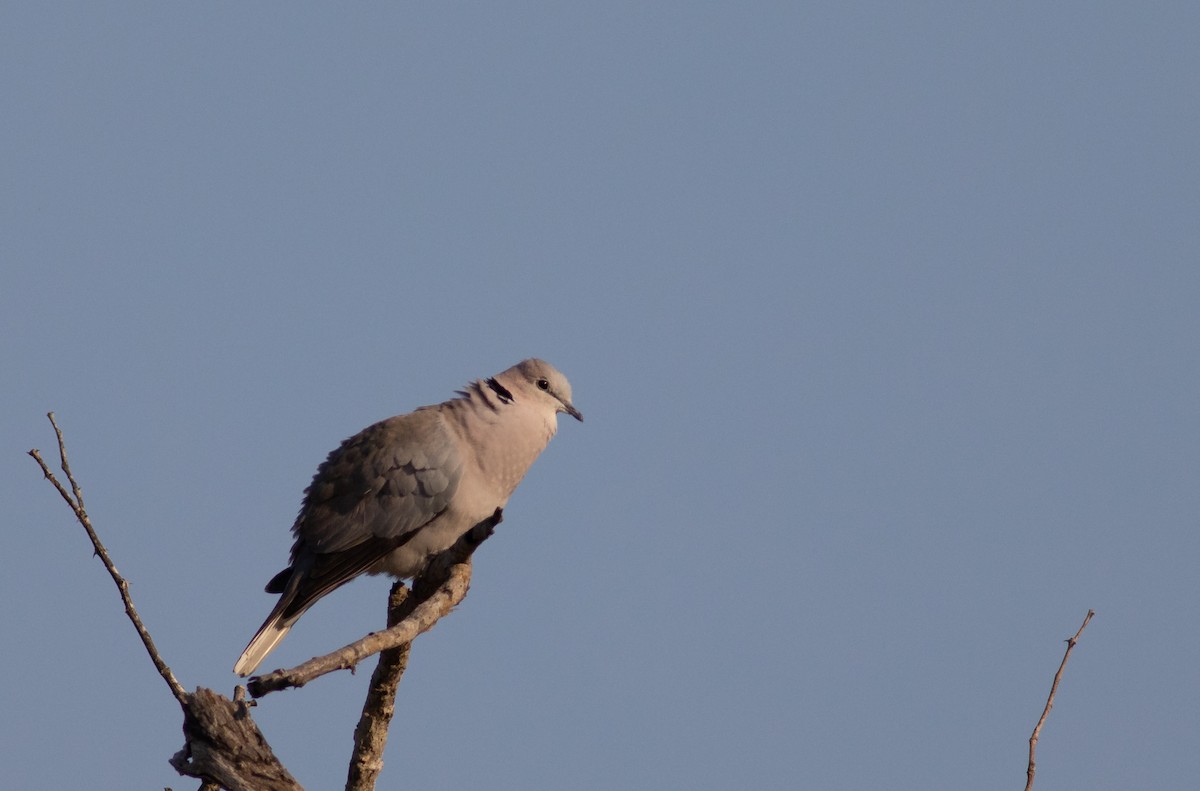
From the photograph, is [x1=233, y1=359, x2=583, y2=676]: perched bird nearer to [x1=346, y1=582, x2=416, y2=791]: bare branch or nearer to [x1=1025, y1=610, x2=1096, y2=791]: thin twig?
[x1=346, y1=582, x2=416, y2=791]: bare branch

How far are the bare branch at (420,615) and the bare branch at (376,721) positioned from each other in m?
0.22

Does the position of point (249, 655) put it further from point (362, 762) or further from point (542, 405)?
point (542, 405)

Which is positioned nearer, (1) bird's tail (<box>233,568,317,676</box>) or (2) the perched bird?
(1) bird's tail (<box>233,568,317,676</box>)

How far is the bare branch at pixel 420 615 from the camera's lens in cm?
410

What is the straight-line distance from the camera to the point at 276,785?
418 cm

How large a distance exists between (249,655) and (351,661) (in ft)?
7.40

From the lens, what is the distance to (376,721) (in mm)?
5867

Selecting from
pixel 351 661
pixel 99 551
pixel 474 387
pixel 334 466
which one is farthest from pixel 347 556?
pixel 99 551

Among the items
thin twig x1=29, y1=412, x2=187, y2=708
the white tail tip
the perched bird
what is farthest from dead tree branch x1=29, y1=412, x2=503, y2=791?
the perched bird

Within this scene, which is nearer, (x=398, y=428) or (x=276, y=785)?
(x=276, y=785)

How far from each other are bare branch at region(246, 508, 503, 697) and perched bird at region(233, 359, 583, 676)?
0.29 metres

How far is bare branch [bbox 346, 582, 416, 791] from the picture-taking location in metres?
5.73

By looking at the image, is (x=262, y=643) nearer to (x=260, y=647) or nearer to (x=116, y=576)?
(x=260, y=647)

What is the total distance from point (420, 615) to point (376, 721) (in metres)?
0.54
